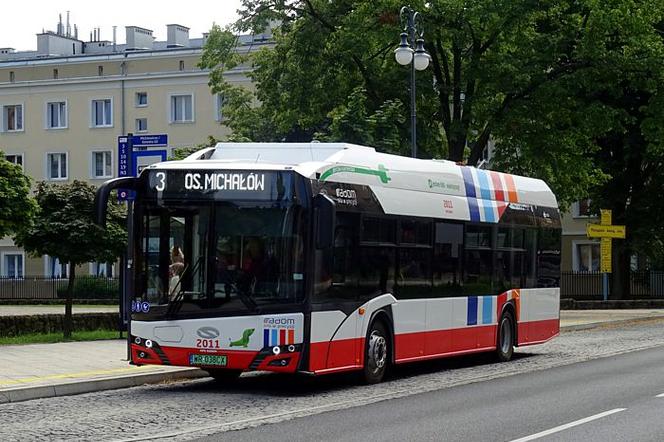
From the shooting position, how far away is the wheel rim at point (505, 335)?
22.3 meters

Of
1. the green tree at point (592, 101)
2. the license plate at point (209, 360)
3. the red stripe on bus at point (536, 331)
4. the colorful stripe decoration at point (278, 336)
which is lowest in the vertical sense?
the red stripe on bus at point (536, 331)

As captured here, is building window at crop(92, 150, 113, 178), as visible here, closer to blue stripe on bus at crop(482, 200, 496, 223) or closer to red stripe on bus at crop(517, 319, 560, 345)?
red stripe on bus at crop(517, 319, 560, 345)

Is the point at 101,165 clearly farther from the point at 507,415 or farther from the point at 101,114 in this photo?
the point at 507,415

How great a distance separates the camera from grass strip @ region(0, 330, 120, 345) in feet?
80.3

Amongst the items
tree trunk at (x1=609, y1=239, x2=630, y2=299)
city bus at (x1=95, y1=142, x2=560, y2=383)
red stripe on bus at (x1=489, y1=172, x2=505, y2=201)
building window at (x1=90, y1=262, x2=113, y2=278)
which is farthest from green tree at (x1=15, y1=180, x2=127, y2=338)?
building window at (x1=90, y1=262, x2=113, y2=278)

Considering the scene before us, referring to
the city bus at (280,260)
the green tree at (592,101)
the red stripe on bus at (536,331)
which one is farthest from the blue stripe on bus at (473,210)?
the green tree at (592,101)

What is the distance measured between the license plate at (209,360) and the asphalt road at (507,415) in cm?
212

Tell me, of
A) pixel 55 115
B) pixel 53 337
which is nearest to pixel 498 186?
pixel 53 337

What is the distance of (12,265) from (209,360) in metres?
59.7

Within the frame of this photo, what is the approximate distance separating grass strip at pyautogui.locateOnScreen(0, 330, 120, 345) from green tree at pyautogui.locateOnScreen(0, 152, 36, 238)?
6.74ft

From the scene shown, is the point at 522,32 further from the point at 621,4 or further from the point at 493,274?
the point at 493,274

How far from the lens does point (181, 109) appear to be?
2803 inches

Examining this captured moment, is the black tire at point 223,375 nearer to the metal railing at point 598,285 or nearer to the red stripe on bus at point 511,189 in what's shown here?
the red stripe on bus at point 511,189

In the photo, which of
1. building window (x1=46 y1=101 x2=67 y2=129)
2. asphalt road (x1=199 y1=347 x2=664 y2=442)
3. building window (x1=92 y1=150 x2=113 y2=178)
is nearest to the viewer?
asphalt road (x1=199 y1=347 x2=664 y2=442)
